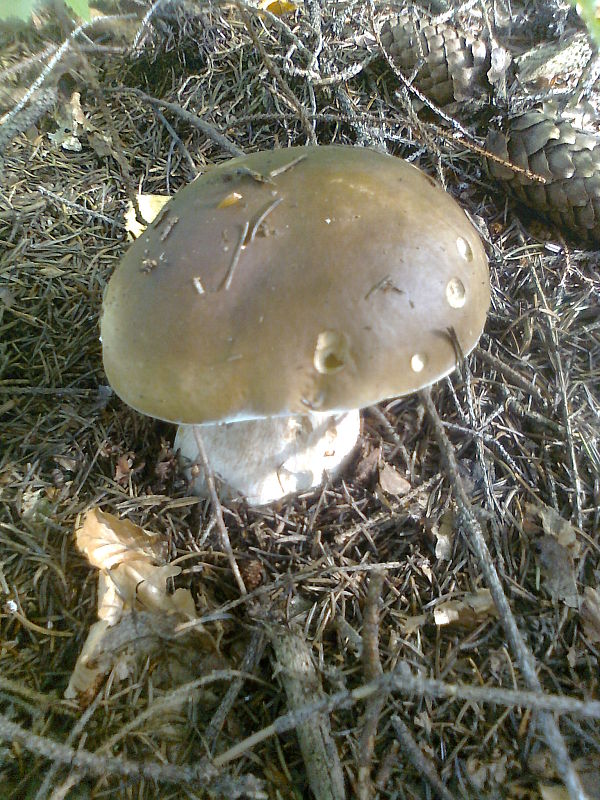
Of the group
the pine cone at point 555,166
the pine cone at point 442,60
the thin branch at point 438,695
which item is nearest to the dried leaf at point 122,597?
the thin branch at point 438,695

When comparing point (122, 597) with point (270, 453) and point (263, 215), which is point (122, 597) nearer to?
point (270, 453)

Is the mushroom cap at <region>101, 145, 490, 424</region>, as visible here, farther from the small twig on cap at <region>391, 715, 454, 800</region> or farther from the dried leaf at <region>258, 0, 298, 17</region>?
the dried leaf at <region>258, 0, 298, 17</region>

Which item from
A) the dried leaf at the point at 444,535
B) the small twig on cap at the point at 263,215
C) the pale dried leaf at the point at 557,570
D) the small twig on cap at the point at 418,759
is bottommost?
the pale dried leaf at the point at 557,570

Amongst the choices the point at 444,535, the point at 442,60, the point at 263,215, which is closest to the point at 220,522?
the point at 444,535

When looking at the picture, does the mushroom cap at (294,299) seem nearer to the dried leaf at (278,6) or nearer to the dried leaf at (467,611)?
the dried leaf at (467,611)

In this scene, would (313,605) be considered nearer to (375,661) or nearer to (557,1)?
(375,661)
